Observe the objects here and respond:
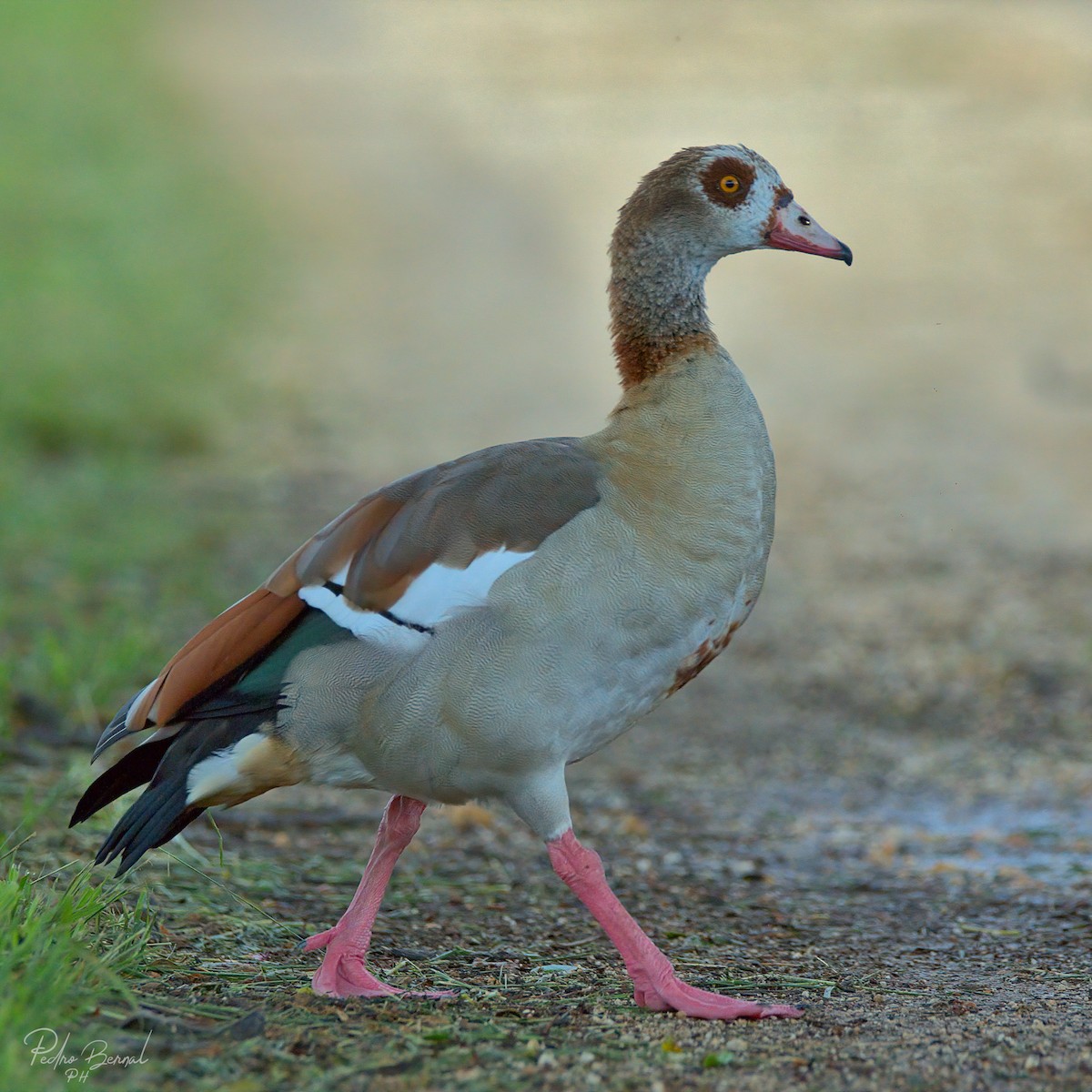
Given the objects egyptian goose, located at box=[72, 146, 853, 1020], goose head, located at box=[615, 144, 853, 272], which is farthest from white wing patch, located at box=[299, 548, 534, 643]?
goose head, located at box=[615, 144, 853, 272]

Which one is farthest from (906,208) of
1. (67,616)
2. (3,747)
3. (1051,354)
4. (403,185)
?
(3,747)

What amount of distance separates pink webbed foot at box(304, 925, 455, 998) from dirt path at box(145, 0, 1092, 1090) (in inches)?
8.6

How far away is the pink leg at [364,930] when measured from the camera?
349 centimetres

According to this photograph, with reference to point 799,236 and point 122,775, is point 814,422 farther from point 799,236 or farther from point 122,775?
point 122,775

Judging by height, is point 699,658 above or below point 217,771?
above

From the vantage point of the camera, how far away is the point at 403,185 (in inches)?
750

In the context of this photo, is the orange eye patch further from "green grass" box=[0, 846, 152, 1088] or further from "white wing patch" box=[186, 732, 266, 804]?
"green grass" box=[0, 846, 152, 1088]

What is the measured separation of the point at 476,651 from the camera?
3.41m

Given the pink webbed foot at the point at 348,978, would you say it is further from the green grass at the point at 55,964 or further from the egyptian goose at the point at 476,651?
the green grass at the point at 55,964

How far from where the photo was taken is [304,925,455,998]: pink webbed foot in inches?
136

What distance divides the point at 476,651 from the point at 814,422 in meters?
7.80

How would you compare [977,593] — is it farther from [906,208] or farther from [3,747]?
[906,208]

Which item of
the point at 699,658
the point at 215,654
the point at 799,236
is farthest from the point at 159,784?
the point at 799,236

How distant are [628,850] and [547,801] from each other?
5.72ft
